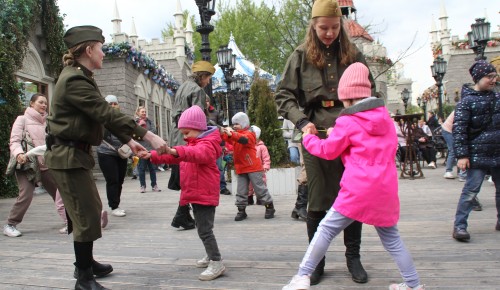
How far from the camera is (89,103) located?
9.94 feet

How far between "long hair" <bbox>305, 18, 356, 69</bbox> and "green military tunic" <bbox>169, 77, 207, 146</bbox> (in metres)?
2.44

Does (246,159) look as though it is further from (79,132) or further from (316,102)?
(79,132)

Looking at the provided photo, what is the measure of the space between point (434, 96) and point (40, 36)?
99.5 ft

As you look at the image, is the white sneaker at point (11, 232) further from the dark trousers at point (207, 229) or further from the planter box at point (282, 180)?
the planter box at point (282, 180)

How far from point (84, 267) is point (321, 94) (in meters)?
2.20

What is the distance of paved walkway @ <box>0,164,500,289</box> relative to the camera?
10.9 feet

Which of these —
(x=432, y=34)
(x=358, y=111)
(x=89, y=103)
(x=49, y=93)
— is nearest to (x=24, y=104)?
(x=49, y=93)

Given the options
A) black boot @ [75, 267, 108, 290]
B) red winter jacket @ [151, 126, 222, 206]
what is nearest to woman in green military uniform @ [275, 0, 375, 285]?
red winter jacket @ [151, 126, 222, 206]

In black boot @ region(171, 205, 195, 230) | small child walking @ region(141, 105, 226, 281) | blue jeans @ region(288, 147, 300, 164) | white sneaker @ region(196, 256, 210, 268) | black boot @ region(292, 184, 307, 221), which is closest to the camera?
small child walking @ region(141, 105, 226, 281)

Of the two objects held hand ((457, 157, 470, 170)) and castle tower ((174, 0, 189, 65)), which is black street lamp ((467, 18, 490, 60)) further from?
castle tower ((174, 0, 189, 65))

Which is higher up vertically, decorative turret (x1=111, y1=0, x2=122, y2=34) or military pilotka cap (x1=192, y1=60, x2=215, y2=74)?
decorative turret (x1=111, y1=0, x2=122, y2=34)

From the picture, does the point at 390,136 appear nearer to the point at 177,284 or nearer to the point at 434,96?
the point at 177,284

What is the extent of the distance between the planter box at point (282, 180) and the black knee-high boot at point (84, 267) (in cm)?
550

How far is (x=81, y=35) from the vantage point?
128 inches
